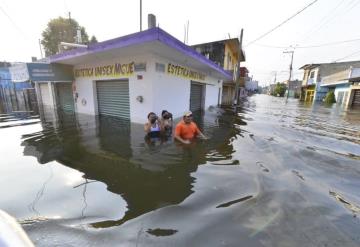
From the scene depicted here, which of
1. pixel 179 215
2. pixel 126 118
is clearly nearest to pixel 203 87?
pixel 126 118

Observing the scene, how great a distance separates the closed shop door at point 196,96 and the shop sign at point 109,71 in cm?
483

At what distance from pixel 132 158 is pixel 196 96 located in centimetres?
925

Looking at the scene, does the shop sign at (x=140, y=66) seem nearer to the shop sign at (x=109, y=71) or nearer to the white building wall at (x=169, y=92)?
the shop sign at (x=109, y=71)

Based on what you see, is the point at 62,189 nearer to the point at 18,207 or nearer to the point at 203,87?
the point at 18,207

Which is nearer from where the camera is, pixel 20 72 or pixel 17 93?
pixel 20 72

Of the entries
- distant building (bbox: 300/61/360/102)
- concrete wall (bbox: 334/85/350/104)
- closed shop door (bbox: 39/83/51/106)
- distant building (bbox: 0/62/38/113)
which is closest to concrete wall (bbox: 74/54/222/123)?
closed shop door (bbox: 39/83/51/106)

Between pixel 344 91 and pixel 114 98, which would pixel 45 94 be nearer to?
pixel 114 98

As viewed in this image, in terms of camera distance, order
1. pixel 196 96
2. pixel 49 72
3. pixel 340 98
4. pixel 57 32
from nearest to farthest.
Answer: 1. pixel 49 72
2. pixel 196 96
3. pixel 340 98
4. pixel 57 32

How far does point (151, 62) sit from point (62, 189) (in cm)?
527

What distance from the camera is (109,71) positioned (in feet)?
27.1

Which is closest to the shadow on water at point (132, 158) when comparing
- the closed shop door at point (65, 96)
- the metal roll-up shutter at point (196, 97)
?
the closed shop door at point (65, 96)

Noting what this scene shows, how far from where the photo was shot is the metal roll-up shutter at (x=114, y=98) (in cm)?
824

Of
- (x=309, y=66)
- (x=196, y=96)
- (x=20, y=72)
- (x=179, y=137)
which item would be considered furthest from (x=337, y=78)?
(x=20, y=72)

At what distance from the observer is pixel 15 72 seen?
1053 cm
